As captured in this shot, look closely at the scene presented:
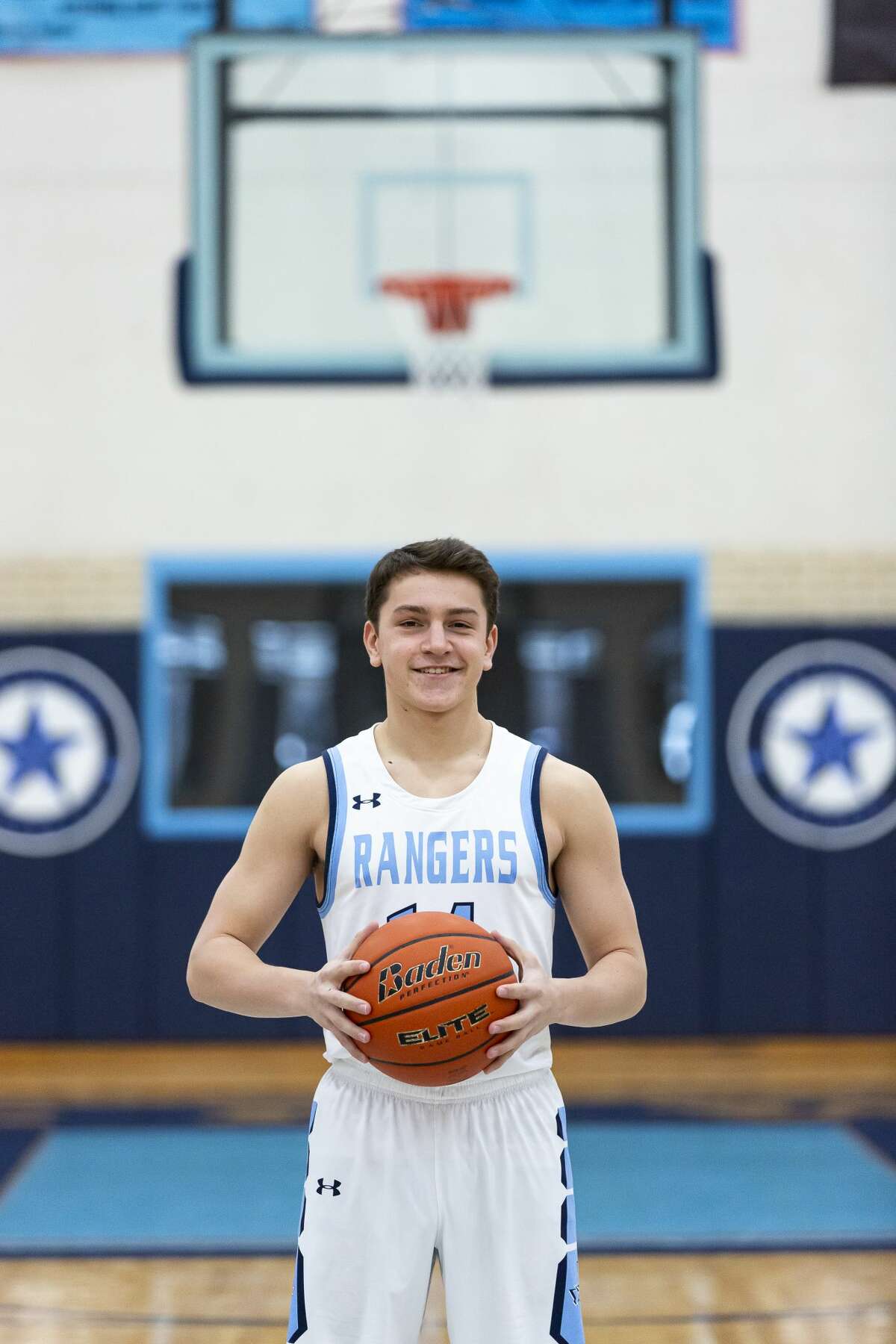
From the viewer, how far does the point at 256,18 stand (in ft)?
25.7

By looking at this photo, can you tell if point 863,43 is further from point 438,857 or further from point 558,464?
point 438,857

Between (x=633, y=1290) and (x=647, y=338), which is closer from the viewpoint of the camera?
(x=633, y=1290)

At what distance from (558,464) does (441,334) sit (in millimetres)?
909

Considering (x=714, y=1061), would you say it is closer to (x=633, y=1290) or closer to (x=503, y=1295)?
(x=633, y=1290)

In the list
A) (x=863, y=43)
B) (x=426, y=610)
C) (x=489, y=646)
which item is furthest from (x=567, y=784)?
(x=863, y=43)

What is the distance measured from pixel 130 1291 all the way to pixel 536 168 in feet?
19.2

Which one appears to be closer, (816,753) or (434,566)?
(434,566)

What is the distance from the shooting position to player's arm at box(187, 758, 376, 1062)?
2.28 meters

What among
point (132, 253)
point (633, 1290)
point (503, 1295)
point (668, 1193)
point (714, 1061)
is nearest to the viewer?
point (503, 1295)

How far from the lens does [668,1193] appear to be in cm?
539

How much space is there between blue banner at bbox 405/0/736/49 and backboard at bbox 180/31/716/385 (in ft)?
0.25

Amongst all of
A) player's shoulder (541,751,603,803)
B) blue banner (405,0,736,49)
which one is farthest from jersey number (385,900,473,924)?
blue banner (405,0,736,49)

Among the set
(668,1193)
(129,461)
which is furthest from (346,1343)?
(129,461)

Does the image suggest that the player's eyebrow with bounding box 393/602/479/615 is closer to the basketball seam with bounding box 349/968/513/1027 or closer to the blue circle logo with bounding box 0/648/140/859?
the basketball seam with bounding box 349/968/513/1027
